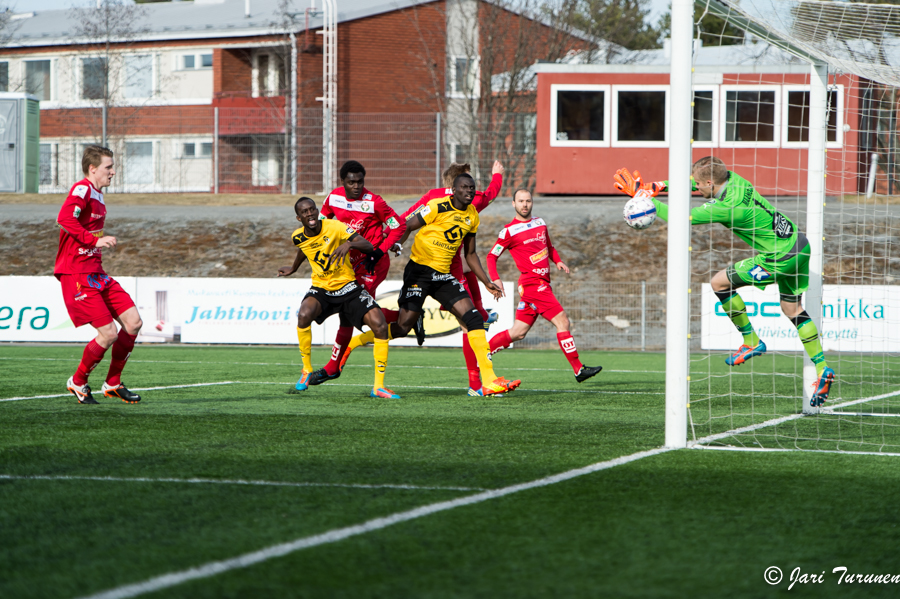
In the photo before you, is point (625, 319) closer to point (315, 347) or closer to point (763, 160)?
point (315, 347)

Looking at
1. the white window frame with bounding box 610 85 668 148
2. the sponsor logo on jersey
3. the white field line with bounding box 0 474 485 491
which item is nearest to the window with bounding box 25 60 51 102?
the white window frame with bounding box 610 85 668 148

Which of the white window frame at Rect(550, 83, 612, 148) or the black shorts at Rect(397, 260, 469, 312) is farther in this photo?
the white window frame at Rect(550, 83, 612, 148)

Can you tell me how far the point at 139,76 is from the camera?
36.8m

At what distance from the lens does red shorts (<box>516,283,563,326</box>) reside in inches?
383

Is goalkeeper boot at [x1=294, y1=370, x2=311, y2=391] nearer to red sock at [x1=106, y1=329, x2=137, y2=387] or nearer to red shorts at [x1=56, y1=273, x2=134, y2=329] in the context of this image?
red sock at [x1=106, y1=329, x2=137, y2=387]

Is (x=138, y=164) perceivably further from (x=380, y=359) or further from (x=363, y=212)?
(x=380, y=359)

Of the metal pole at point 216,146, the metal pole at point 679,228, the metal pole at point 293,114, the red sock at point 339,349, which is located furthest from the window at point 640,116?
the metal pole at point 679,228

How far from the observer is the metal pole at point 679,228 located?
562cm

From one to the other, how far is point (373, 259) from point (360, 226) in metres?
0.37

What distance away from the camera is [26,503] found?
12.9ft

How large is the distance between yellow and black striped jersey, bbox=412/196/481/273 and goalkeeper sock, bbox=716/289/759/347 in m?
2.33

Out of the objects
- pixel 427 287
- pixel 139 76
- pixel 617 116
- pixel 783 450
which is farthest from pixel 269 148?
pixel 783 450

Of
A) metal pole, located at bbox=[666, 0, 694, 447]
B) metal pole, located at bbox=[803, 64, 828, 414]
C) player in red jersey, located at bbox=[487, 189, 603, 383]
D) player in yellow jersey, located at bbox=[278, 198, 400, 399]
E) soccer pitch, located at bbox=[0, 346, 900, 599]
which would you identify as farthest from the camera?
player in red jersey, located at bbox=[487, 189, 603, 383]

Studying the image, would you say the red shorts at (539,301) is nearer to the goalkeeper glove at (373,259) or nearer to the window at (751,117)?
the goalkeeper glove at (373,259)
